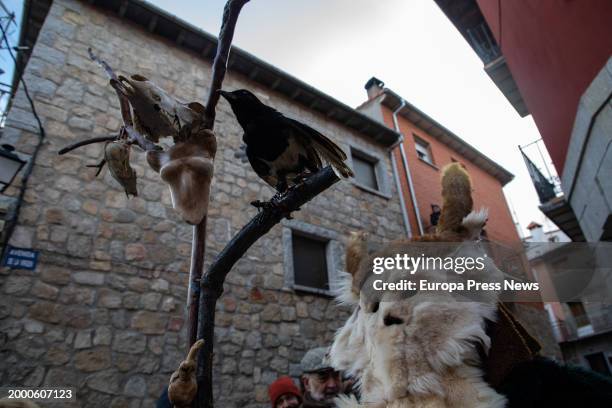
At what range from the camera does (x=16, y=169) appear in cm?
350

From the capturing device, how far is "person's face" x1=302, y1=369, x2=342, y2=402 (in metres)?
3.04

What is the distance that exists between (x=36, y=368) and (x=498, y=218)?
13.3m

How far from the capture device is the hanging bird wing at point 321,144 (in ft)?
3.80

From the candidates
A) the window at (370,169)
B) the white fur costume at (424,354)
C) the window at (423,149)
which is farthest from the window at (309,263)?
the window at (423,149)

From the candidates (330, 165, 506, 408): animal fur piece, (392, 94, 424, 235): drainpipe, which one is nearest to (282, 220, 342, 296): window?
(392, 94, 424, 235): drainpipe

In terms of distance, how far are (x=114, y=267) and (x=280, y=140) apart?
12.6 feet

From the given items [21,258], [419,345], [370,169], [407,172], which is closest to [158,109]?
[419,345]

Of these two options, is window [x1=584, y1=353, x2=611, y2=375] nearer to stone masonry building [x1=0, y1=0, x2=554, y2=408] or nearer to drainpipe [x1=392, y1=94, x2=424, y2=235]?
drainpipe [x1=392, y1=94, x2=424, y2=235]

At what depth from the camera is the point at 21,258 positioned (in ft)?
12.1

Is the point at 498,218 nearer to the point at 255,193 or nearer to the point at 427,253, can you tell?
the point at 255,193

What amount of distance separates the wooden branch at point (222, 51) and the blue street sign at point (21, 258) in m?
3.87

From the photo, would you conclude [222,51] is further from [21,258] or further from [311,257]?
[311,257]

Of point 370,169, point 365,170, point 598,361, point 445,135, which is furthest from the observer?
point 598,361

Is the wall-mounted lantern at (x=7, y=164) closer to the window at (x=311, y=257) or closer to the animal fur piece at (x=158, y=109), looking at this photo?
the animal fur piece at (x=158, y=109)
